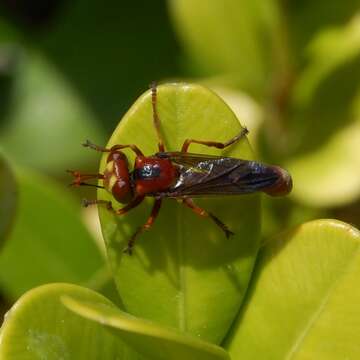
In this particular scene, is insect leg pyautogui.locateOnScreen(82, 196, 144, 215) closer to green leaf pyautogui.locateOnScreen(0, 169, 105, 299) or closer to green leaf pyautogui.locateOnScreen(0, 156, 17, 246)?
green leaf pyautogui.locateOnScreen(0, 156, 17, 246)

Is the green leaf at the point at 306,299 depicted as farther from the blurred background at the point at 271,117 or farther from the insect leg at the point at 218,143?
the blurred background at the point at 271,117

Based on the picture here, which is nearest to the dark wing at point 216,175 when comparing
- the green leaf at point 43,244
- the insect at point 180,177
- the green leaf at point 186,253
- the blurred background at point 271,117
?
the insect at point 180,177

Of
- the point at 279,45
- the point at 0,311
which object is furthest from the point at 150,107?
the point at 0,311

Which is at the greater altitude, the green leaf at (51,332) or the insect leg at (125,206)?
the insect leg at (125,206)

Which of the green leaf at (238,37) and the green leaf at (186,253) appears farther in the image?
the green leaf at (238,37)

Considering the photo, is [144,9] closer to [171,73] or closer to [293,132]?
[171,73]

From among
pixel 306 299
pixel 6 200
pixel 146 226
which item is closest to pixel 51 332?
pixel 146 226

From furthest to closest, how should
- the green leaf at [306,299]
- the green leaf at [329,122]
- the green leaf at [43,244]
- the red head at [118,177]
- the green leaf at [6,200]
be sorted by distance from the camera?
the green leaf at [329,122]
the green leaf at [43,244]
the green leaf at [6,200]
the red head at [118,177]
the green leaf at [306,299]
